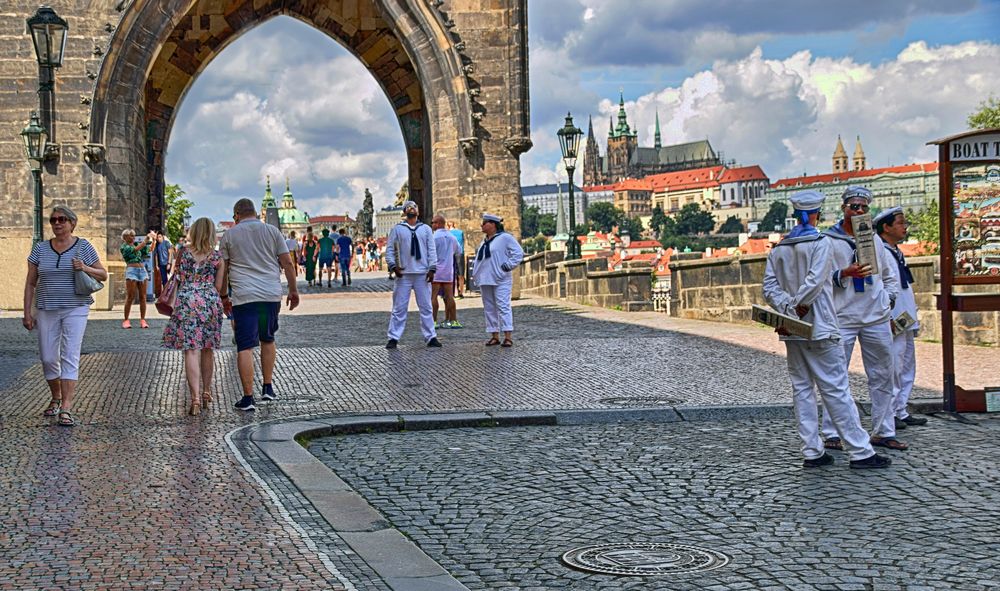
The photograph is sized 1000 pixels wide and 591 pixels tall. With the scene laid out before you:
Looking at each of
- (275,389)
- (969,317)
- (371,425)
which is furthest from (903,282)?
(969,317)

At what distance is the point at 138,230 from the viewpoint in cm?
2731

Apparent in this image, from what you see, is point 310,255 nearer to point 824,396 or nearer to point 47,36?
point 47,36

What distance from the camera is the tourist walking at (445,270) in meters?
17.8

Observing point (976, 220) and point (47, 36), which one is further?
point (47, 36)

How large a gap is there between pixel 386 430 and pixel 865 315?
322 cm

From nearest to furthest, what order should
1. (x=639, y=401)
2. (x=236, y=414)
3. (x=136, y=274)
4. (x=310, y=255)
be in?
(x=236, y=414), (x=639, y=401), (x=136, y=274), (x=310, y=255)

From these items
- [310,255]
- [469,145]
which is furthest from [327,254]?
[469,145]

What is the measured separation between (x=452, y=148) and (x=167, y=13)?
6.10m

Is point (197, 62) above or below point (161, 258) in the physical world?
above

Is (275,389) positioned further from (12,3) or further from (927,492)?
(12,3)

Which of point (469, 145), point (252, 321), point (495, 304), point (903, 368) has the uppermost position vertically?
point (469, 145)

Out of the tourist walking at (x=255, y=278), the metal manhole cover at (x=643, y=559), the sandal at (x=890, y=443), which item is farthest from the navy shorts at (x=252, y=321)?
the metal manhole cover at (x=643, y=559)

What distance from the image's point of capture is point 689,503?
656 cm

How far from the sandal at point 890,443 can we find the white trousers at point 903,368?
80 cm
